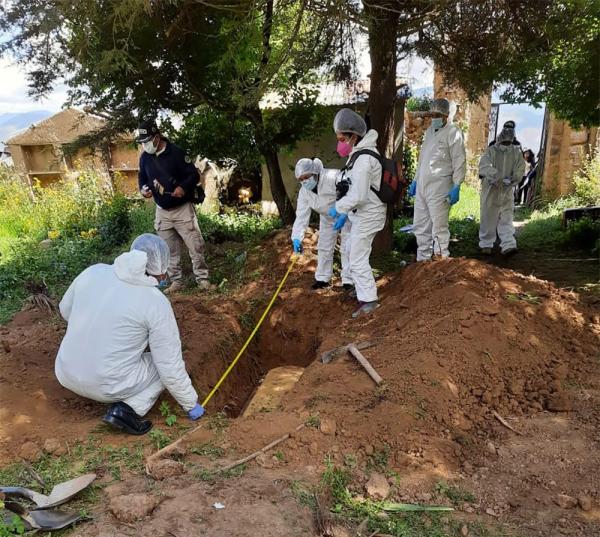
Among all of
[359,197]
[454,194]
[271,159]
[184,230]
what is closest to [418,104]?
[271,159]

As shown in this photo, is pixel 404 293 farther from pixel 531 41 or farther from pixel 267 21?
pixel 531 41

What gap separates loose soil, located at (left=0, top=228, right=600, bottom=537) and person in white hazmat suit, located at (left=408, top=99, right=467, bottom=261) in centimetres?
83

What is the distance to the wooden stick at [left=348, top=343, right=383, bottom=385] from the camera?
371 cm

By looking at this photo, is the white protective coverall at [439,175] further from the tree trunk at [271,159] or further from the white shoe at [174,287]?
the white shoe at [174,287]

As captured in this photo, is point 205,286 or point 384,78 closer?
point 384,78

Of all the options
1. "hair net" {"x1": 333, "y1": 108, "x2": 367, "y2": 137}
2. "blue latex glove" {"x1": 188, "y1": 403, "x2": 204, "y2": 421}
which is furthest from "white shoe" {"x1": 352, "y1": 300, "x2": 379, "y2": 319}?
"blue latex glove" {"x1": 188, "y1": 403, "x2": 204, "y2": 421}

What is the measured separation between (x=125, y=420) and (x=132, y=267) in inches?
43.2

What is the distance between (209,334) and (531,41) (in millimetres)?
5644

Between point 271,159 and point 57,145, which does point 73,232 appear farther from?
point 271,159

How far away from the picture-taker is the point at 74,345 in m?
3.36

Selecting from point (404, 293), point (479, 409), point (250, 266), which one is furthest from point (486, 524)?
point (250, 266)

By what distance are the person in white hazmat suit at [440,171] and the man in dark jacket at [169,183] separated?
113 inches

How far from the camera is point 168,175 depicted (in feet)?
19.4

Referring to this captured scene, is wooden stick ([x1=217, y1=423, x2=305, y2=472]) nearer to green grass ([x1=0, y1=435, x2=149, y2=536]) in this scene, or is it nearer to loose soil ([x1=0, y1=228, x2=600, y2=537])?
loose soil ([x1=0, y1=228, x2=600, y2=537])
